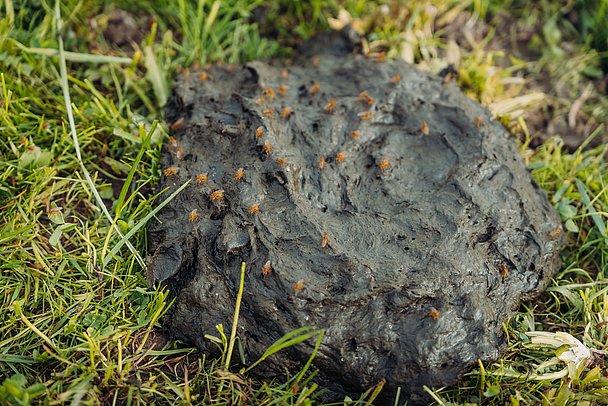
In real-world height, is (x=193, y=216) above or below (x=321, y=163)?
below

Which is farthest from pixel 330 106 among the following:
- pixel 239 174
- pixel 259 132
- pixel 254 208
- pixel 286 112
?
pixel 254 208

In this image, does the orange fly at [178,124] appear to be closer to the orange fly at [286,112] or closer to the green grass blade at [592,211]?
the orange fly at [286,112]

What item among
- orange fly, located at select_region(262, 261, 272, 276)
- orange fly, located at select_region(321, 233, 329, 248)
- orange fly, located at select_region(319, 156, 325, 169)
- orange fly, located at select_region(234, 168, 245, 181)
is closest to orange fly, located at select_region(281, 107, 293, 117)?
orange fly, located at select_region(319, 156, 325, 169)

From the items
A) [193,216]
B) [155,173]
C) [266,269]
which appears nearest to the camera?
[266,269]

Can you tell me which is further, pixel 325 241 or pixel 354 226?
pixel 354 226

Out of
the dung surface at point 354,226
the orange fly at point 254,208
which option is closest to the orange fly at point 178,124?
the dung surface at point 354,226

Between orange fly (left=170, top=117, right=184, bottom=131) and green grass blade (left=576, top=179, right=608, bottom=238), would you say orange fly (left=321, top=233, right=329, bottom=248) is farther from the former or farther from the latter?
green grass blade (left=576, top=179, right=608, bottom=238)

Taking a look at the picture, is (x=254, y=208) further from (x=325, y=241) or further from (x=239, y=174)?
(x=325, y=241)
